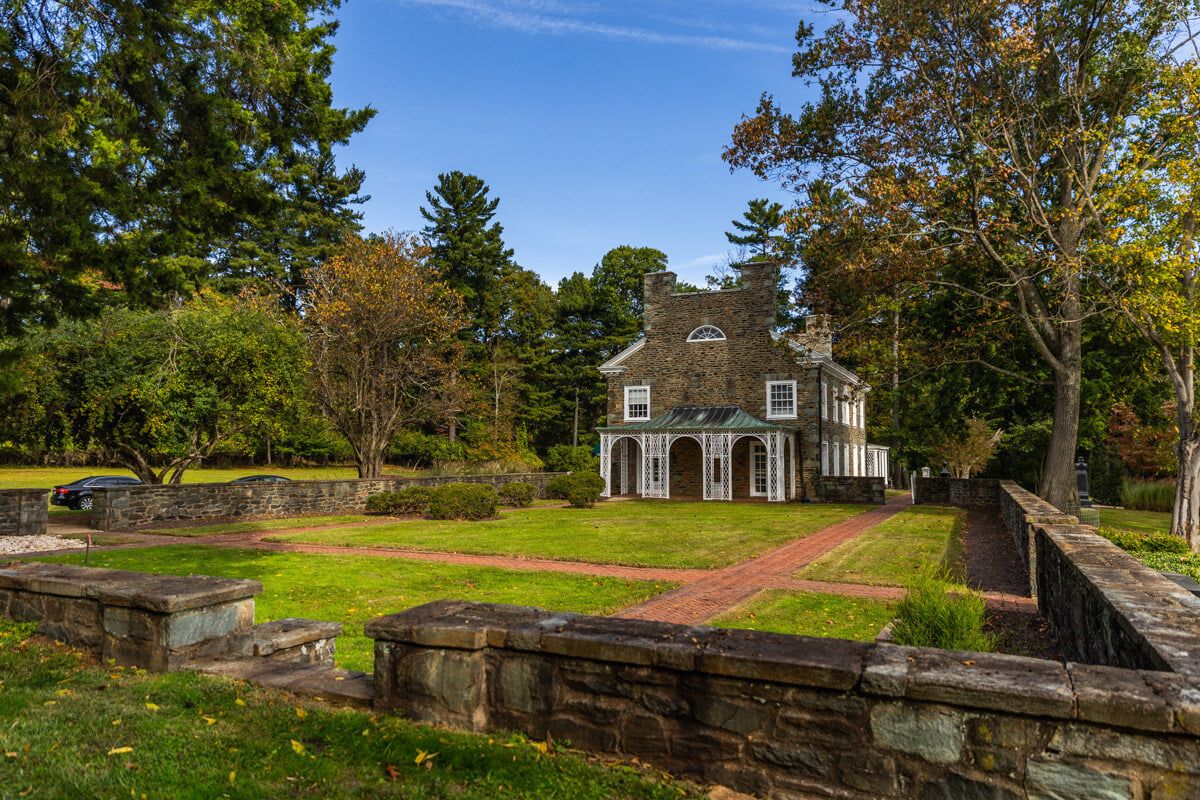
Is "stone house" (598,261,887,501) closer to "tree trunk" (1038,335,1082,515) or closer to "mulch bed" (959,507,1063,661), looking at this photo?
"mulch bed" (959,507,1063,661)

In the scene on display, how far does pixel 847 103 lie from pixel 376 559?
15.7 meters

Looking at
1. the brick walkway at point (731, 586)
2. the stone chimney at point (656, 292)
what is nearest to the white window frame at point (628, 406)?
the stone chimney at point (656, 292)

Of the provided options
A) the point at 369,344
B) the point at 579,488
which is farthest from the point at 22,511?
the point at 579,488

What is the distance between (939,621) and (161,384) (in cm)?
1743

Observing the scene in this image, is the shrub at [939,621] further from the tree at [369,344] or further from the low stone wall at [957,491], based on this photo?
the low stone wall at [957,491]

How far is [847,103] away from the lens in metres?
18.1

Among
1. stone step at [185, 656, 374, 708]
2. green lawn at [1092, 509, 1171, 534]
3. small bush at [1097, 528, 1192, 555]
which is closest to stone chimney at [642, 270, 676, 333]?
green lawn at [1092, 509, 1171, 534]

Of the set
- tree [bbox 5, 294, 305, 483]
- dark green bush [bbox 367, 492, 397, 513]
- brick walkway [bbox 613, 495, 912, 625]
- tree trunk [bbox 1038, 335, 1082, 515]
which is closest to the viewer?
brick walkway [bbox 613, 495, 912, 625]

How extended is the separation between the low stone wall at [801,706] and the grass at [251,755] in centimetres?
18

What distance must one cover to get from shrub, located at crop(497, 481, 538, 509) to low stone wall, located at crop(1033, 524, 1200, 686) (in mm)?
16742

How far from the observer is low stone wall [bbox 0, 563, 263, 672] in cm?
430

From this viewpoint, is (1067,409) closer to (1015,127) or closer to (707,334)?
(1015,127)

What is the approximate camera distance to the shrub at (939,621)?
14.4ft

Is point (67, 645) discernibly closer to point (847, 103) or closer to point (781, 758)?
point (781, 758)
